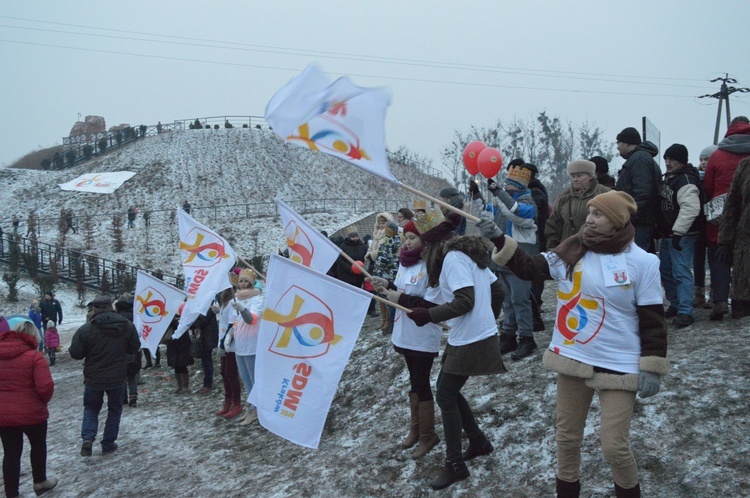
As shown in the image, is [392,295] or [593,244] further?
[392,295]

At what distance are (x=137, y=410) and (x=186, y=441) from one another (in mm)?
2656

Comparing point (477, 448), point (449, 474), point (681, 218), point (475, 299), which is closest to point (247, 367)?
point (477, 448)

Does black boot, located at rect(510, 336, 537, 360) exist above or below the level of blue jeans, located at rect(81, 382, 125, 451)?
above

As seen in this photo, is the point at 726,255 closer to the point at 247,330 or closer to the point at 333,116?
the point at 333,116

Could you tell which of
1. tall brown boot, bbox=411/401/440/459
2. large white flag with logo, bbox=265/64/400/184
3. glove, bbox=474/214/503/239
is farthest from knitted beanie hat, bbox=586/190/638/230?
tall brown boot, bbox=411/401/440/459

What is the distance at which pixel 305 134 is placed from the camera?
4699mm

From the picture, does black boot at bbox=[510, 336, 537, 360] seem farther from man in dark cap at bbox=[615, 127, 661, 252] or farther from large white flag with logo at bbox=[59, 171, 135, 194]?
large white flag with logo at bbox=[59, 171, 135, 194]

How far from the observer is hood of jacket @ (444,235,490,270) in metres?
4.62

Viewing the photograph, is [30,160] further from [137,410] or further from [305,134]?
[305,134]

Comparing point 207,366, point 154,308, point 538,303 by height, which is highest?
point 538,303

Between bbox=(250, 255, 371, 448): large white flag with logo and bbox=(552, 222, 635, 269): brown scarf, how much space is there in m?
1.62

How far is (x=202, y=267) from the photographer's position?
→ 26.1ft

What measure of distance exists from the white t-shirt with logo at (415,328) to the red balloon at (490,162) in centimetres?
199

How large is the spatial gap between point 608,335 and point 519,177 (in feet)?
10.7
